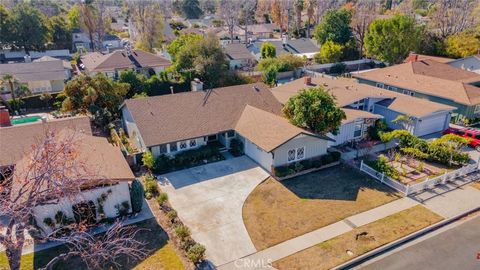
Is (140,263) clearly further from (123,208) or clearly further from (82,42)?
(82,42)

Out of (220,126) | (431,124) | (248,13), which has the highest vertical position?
(248,13)

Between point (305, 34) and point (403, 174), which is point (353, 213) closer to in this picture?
point (403, 174)

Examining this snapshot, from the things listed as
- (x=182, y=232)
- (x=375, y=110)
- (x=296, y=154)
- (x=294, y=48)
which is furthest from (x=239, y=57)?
(x=182, y=232)

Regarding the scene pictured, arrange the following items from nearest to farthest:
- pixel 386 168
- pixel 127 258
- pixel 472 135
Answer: pixel 127 258, pixel 386 168, pixel 472 135

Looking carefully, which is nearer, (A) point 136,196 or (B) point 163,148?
(A) point 136,196

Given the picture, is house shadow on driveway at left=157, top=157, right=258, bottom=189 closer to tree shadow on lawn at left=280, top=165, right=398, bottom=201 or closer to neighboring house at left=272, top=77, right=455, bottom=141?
tree shadow on lawn at left=280, top=165, right=398, bottom=201

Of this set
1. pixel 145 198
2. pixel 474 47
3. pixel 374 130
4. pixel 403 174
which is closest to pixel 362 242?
pixel 403 174

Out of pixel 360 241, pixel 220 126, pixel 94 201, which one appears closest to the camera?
pixel 360 241

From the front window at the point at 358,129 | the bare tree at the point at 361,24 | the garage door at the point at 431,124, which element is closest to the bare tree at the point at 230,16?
the bare tree at the point at 361,24
